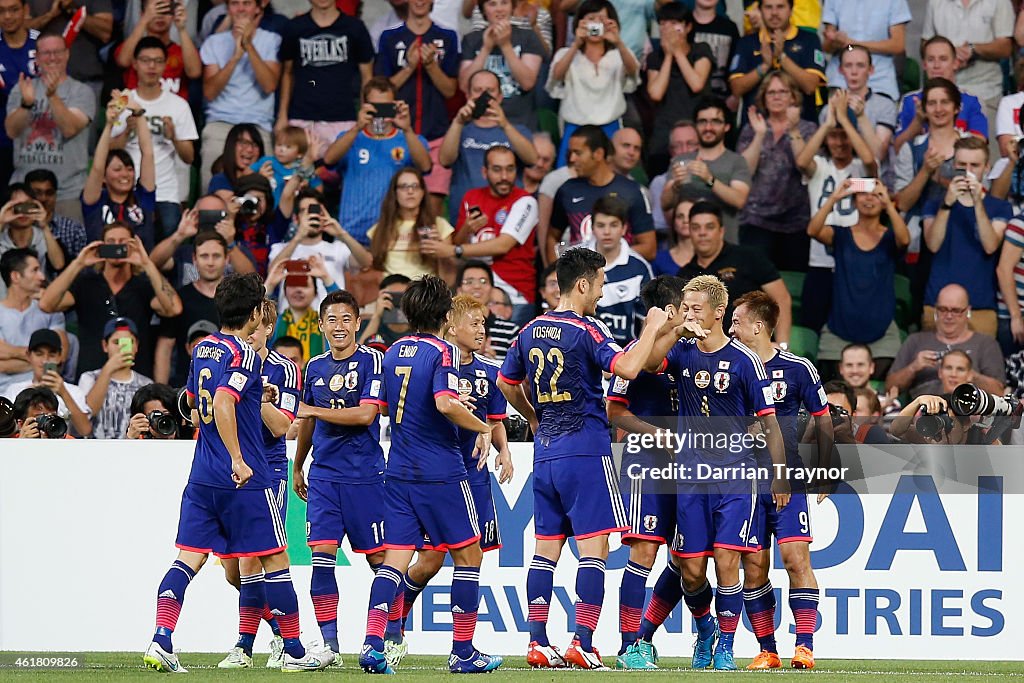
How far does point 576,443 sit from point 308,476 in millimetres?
2212

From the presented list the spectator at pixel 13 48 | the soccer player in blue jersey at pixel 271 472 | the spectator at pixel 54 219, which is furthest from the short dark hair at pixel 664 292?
the spectator at pixel 13 48

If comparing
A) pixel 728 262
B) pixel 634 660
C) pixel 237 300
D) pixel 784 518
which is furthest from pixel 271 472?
pixel 728 262

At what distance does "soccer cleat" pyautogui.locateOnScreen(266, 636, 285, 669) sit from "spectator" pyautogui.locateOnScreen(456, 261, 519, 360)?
4.27m

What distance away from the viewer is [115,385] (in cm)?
1273

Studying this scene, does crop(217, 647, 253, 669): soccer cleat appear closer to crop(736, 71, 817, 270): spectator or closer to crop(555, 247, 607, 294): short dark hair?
crop(555, 247, 607, 294): short dark hair

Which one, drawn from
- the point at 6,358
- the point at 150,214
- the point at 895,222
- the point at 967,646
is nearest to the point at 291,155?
the point at 150,214

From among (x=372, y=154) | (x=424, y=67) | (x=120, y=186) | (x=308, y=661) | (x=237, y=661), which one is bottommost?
(x=237, y=661)

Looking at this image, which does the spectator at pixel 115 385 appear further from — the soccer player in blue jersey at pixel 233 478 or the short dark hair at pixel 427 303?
the short dark hair at pixel 427 303

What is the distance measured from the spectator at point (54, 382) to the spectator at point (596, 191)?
4702 mm

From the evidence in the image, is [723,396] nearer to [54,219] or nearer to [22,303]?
[22,303]

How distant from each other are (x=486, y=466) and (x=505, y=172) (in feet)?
15.4

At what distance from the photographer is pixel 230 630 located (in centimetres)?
1060

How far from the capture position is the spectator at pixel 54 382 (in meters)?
12.1

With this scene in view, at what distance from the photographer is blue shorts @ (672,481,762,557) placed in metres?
9.16
